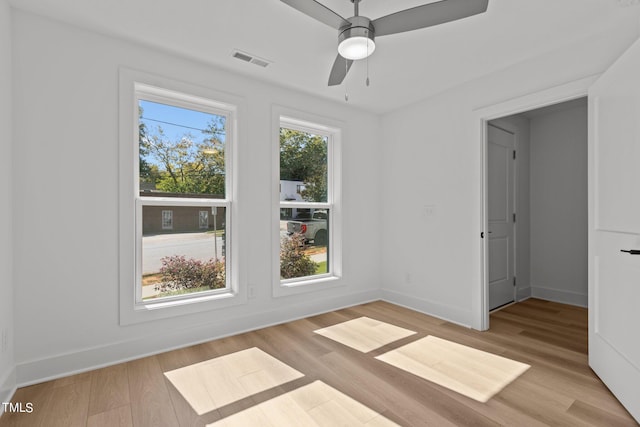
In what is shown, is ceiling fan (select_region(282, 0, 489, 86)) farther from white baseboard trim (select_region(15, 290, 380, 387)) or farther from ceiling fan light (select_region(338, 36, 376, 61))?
white baseboard trim (select_region(15, 290, 380, 387))

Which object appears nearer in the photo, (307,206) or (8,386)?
(8,386)

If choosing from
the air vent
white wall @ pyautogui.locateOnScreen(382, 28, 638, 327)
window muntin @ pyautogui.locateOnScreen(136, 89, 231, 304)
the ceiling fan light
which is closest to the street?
window muntin @ pyautogui.locateOnScreen(136, 89, 231, 304)

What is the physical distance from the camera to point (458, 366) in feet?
7.96

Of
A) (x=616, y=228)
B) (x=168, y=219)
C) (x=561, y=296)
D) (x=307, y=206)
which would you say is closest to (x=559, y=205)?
(x=561, y=296)

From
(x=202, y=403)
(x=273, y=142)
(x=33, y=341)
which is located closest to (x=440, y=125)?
(x=273, y=142)

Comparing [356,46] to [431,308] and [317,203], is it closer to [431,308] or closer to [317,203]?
[317,203]

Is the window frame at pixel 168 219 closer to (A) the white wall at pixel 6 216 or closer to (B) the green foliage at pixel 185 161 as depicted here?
(B) the green foliage at pixel 185 161

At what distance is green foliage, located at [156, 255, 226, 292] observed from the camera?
2859 millimetres

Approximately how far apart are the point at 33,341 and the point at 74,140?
1.46m

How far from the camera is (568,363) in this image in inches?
97.0

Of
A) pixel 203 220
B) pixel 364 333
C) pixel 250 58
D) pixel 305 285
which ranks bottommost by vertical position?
pixel 364 333

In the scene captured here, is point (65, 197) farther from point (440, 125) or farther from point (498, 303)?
point (498, 303)

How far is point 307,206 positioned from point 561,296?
11.9ft

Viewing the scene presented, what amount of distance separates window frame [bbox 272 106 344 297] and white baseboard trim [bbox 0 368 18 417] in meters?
2.02
